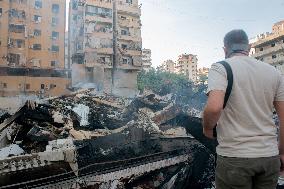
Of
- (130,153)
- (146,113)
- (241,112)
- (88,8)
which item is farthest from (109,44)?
(241,112)

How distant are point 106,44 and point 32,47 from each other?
32.7ft

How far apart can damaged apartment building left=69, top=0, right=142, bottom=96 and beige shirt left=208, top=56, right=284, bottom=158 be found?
38208 mm

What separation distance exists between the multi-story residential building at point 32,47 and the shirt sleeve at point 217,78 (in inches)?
1517

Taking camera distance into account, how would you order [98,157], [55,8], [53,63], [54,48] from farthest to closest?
1. [55,8]
2. [54,48]
3. [53,63]
4. [98,157]

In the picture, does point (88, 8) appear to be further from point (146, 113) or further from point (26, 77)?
point (146, 113)

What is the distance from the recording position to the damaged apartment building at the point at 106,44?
42156mm

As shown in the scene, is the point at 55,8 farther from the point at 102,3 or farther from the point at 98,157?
the point at 98,157

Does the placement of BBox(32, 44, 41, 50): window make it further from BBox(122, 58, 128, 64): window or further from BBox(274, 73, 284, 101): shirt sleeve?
BBox(274, 73, 284, 101): shirt sleeve

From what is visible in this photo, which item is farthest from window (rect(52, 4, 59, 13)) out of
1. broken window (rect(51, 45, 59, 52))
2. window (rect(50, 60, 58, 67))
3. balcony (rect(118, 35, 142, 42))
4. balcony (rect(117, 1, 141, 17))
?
balcony (rect(118, 35, 142, 42))

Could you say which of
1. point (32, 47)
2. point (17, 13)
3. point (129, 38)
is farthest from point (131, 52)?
point (17, 13)

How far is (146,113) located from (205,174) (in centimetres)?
455

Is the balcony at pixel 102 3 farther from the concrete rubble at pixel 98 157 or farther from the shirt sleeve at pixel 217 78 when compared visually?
the shirt sleeve at pixel 217 78

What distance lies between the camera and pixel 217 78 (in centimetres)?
231

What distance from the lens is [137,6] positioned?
48.2 metres
